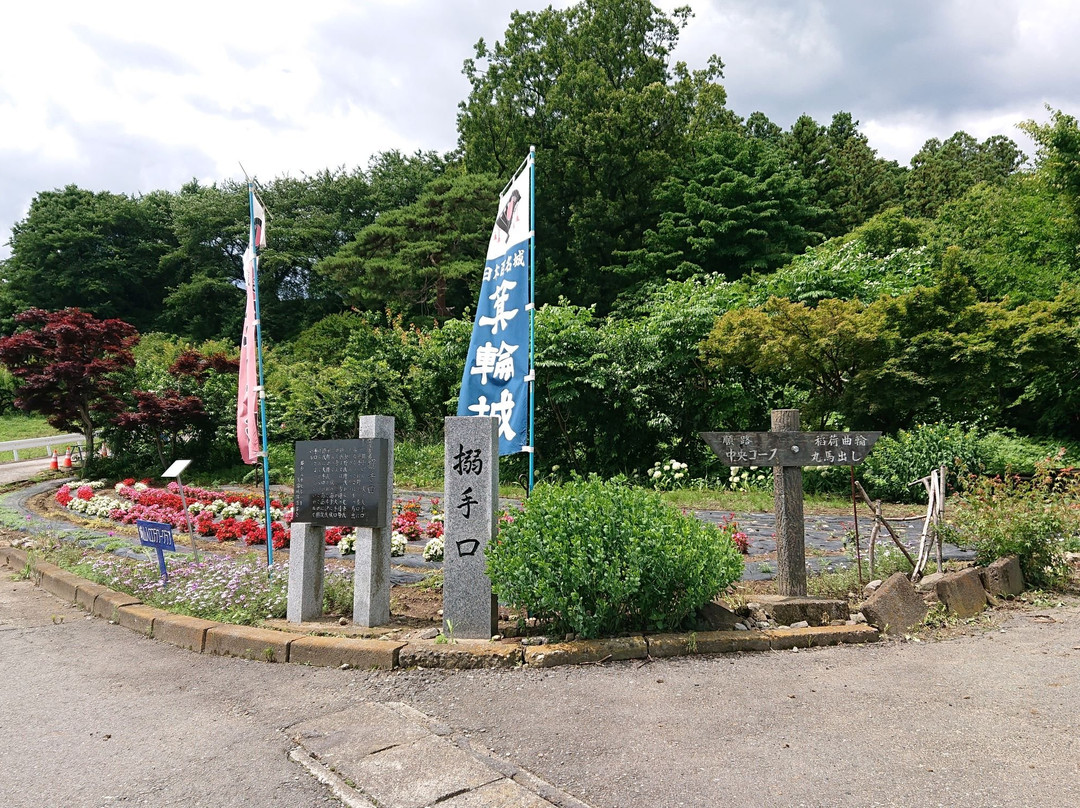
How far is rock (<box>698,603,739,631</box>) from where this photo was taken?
4.45m

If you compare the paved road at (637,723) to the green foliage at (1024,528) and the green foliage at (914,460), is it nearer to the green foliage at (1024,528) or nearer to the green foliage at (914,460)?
the green foliage at (1024,528)

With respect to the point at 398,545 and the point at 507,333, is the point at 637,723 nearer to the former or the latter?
the point at 507,333

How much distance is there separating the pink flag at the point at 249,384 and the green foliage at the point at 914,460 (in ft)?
28.3

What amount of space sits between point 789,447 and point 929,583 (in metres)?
1.61

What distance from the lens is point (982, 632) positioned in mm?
4738

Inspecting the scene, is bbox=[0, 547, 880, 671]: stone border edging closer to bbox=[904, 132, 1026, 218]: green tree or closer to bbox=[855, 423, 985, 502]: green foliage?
bbox=[855, 423, 985, 502]: green foliage

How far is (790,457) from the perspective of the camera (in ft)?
16.1

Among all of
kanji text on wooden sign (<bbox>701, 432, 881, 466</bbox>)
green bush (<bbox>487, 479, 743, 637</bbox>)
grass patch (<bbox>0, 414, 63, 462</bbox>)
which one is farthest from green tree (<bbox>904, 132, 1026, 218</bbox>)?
grass patch (<bbox>0, 414, 63, 462</bbox>)

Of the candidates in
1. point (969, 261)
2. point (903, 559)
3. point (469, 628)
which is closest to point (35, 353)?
point (469, 628)

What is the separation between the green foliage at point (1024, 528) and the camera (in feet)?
18.2

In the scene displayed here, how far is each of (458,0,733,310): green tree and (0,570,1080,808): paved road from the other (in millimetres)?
19676

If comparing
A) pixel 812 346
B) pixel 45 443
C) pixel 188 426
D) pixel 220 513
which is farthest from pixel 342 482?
pixel 45 443

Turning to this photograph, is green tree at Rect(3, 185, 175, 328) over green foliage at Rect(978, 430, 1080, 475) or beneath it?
over

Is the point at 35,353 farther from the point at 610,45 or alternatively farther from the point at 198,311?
the point at 610,45
